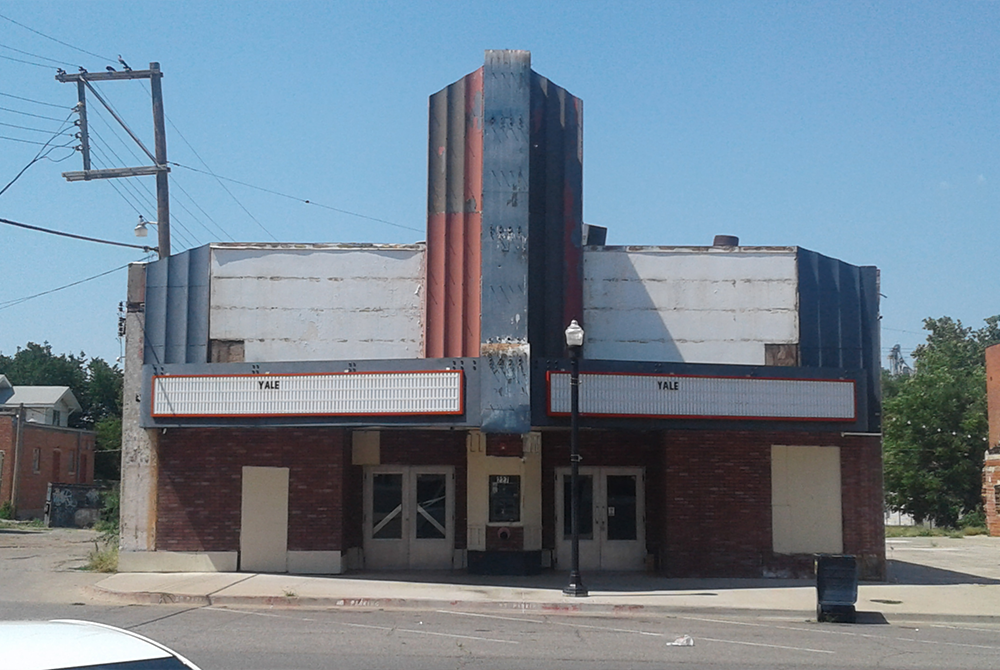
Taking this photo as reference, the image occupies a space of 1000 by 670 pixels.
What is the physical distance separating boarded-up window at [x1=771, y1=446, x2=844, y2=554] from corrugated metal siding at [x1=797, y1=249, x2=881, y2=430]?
1.61 metres

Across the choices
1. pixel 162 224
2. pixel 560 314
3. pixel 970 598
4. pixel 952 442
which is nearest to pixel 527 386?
pixel 560 314

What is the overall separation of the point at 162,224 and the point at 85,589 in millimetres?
10332

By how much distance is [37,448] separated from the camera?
57.9m

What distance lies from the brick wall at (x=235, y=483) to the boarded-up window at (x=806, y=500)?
8869 millimetres

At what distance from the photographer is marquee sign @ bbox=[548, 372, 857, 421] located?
763 inches

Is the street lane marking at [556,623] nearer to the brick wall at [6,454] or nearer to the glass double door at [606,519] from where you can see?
the glass double door at [606,519]

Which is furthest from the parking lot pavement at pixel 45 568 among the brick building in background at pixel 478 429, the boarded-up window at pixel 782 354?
the boarded-up window at pixel 782 354

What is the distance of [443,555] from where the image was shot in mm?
22250

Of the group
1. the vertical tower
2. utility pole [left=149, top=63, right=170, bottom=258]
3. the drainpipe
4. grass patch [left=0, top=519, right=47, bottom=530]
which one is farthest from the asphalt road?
the drainpipe

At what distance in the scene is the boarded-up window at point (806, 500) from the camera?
2133 centimetres

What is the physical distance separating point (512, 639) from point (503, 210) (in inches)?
328

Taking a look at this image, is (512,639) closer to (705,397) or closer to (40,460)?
(705,397)

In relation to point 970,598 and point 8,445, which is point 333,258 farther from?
point 8,445

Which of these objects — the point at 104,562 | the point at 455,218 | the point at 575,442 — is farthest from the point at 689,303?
Answer: the point at 104,562
